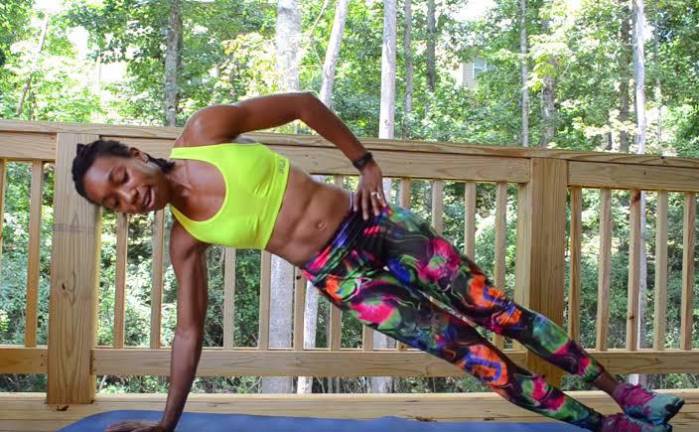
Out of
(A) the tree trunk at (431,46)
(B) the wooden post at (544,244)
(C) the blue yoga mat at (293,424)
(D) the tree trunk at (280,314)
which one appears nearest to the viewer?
(C) the blue yoga mat at (293,424)

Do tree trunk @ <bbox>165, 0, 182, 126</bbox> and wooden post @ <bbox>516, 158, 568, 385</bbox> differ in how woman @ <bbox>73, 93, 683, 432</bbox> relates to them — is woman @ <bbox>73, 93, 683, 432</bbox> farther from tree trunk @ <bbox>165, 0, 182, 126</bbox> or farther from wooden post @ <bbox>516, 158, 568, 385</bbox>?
tree trunk @ <bbox>165, 0, 182, 126</bbox>

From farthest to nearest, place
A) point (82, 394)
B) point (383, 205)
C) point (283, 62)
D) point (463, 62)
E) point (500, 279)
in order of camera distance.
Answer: point (463, 62) < point (283, 62) < point (500, 279) < point (82, 394) < point (383, 205)

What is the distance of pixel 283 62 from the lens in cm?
898

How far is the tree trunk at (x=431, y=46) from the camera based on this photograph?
13922 millimetres

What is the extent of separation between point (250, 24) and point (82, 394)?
10.2 m

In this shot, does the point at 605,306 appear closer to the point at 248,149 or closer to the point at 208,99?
the point at 248,149

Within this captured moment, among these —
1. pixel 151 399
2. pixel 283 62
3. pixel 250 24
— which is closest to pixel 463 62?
pixel 250 24

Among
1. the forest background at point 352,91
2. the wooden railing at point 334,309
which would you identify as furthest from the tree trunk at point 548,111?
the wooden railing at point 334,309

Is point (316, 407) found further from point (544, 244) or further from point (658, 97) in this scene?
point (658, 97)

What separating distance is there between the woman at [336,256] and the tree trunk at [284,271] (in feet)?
18.9

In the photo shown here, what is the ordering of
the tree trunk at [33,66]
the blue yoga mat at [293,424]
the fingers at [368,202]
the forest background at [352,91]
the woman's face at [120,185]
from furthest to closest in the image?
the tree trunk at [33,66] < the forest background at [352,91] < the blue yoga mat at [293,424] < the fingers at [368,202] < the woman's face at [120,185]

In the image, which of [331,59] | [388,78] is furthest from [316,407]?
[388,78]

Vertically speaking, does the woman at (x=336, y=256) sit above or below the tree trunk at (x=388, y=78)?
below

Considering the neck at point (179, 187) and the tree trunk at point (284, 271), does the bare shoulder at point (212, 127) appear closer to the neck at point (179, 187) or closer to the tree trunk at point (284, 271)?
the neck at point (179, 187)
